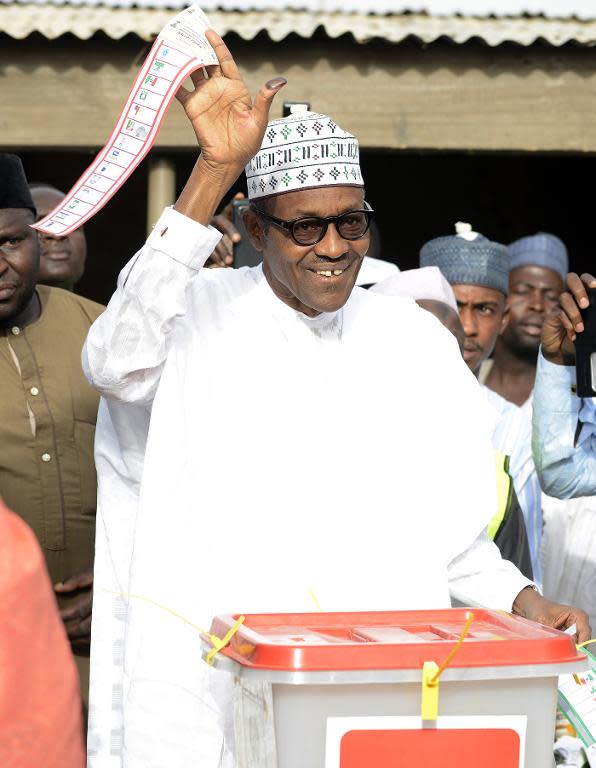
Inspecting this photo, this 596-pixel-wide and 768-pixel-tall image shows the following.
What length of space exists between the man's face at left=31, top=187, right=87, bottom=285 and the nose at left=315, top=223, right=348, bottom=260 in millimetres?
2763

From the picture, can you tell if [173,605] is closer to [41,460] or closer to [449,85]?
[41,460]

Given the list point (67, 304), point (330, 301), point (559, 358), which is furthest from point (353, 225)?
point (67, 304)

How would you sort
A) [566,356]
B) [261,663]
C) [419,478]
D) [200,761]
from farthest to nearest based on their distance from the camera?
[566,356]
[419,478]
[200,761]
[261,663]

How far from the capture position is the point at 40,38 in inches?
316

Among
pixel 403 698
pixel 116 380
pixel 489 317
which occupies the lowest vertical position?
pixel 403 698

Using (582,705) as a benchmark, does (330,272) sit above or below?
above

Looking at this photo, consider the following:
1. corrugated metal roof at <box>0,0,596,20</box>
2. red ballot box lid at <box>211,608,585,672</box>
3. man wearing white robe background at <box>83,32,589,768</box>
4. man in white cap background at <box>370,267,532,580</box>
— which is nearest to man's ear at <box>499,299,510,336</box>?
man in white cap background at <box>370,267,532,580</box>

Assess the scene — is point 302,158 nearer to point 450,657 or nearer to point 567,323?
point 567,323

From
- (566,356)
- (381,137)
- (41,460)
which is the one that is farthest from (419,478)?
(381,137)

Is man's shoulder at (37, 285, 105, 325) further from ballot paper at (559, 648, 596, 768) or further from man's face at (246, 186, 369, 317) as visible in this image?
ballot paper at (559, 648, 596, 768)

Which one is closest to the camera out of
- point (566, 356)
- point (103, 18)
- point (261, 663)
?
point (261, 663)

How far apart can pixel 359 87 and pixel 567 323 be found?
4.68m

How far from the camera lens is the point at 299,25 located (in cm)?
788

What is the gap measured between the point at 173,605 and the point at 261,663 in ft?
2.25
